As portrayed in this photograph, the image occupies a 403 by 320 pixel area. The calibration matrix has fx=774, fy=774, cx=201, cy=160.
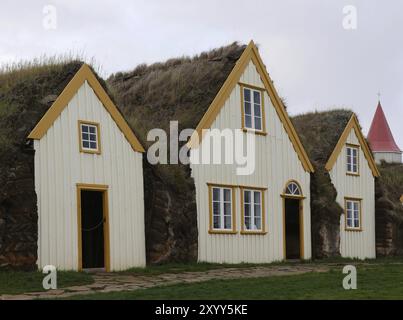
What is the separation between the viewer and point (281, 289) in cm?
1650

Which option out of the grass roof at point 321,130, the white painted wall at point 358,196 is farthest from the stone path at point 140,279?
the grass roof at point 321,130

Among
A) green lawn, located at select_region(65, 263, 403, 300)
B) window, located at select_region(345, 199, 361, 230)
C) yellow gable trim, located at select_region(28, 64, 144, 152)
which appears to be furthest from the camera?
window, located at select_region(345, 199, 361, 230)

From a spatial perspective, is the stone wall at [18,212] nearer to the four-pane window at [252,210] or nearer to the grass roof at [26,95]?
the grass roof at [26,95]

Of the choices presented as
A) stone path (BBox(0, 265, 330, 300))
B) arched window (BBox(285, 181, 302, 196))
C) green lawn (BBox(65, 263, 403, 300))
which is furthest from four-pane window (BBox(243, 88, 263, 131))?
green lawn (BBox(65, 263, 403, 300))

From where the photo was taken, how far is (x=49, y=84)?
72.0 ft

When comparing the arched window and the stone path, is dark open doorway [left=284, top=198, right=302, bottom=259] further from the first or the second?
the stone path

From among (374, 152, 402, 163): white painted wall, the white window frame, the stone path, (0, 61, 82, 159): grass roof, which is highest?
(0, 61, 82, 159): grass roof

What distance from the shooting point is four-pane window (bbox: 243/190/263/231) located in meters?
27.2

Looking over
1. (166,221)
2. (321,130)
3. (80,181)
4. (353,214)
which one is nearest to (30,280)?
(80,181)

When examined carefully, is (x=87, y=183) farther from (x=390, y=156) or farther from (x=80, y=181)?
(x=390, y=156)

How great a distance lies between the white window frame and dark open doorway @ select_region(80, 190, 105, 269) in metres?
14.4

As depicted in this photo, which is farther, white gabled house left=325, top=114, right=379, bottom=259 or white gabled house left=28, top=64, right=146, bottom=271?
white gabled house left=325, top=114, right=379, bottom=259

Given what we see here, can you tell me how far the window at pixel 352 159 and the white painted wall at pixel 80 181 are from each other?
13143mm
